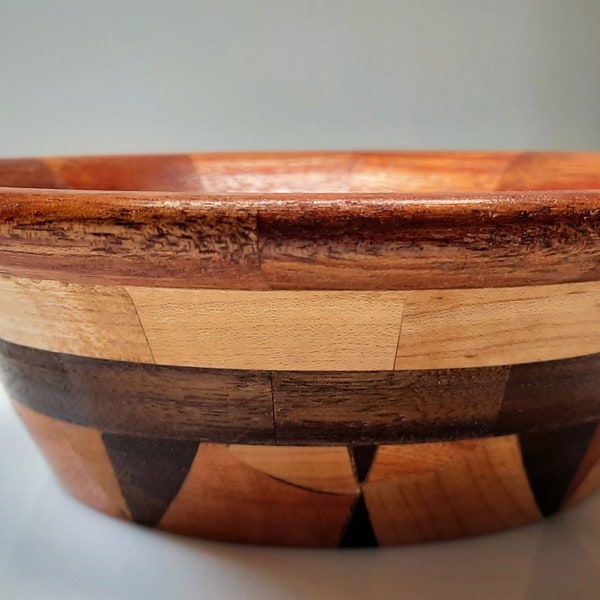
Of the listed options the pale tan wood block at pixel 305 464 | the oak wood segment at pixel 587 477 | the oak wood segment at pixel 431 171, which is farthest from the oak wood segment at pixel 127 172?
the oak wood segment at pixel 587 477

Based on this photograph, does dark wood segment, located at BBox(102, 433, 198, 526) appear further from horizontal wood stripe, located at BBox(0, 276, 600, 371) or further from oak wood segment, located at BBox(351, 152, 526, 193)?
oak wood segment, located at BBox(351, 152, 526, 193)

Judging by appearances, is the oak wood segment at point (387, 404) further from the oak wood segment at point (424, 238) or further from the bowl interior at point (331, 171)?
the bowl interior at point (331, 171)

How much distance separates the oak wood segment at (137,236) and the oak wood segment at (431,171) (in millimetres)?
506

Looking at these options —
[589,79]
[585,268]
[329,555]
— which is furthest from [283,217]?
[589,79]

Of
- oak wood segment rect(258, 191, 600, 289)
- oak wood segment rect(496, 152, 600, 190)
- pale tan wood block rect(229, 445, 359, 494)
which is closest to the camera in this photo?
oak wood segment rect(258, 191, 600, 289)

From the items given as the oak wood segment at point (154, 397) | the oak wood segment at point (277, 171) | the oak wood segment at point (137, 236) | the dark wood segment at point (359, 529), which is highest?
the oak wood segment at point (137, 236)

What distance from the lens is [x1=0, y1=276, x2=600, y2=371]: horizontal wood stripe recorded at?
1.00ft

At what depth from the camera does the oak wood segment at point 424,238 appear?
26 cm

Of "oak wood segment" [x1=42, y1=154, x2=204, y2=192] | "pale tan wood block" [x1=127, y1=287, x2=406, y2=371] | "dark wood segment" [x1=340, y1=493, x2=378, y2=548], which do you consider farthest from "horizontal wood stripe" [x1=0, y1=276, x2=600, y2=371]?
"oak wood segment" [x1=42, y1=154, x2=204, y2=192]

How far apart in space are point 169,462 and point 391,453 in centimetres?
13

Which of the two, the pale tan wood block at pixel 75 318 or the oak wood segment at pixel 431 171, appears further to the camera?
the oak wood segment at pixel 431 171

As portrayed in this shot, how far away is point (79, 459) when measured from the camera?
1.39 feet

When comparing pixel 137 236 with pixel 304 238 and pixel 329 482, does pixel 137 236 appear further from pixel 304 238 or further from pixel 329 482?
pixel 329 482

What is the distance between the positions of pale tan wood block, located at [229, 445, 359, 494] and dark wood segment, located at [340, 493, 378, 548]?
0.02m
